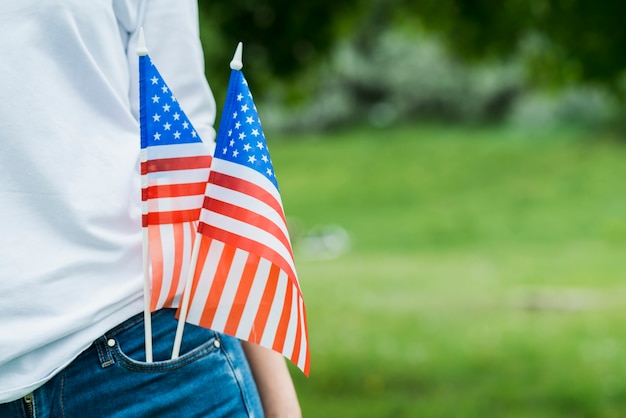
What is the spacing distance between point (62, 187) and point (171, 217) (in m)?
0.18

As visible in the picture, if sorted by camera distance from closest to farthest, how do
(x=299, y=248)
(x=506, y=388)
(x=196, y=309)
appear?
(x=196, y=309)
(x=506, y=388)
(x=299, y=248)

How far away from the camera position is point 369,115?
101 feet

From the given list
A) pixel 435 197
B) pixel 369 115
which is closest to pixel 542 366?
pixel 435 197

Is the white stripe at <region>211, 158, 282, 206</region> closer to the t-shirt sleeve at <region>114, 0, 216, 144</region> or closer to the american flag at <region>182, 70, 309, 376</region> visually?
the american flag at <region>182, 70, 309, 376</region>

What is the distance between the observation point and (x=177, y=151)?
1.43 m

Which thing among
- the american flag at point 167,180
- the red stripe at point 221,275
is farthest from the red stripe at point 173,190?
the red stripe at point 221,275

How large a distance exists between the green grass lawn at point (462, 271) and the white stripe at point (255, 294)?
5.12m

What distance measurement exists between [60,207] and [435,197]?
76.2 ft

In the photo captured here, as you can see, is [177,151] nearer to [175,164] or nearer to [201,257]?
[175,164]

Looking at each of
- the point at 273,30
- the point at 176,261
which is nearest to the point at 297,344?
the point at 176,261

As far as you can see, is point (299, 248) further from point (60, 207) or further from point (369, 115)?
point (60, 207)

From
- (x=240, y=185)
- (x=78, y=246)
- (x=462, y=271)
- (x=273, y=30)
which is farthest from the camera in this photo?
(x=462, y=271)

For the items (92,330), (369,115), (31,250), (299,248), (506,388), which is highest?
(369,115)

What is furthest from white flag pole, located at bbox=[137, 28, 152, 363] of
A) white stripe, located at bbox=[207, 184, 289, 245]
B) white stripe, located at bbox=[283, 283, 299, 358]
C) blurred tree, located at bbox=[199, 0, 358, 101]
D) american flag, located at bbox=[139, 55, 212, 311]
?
blurred tree, located at bbox=[199, 0, 358, 101]
